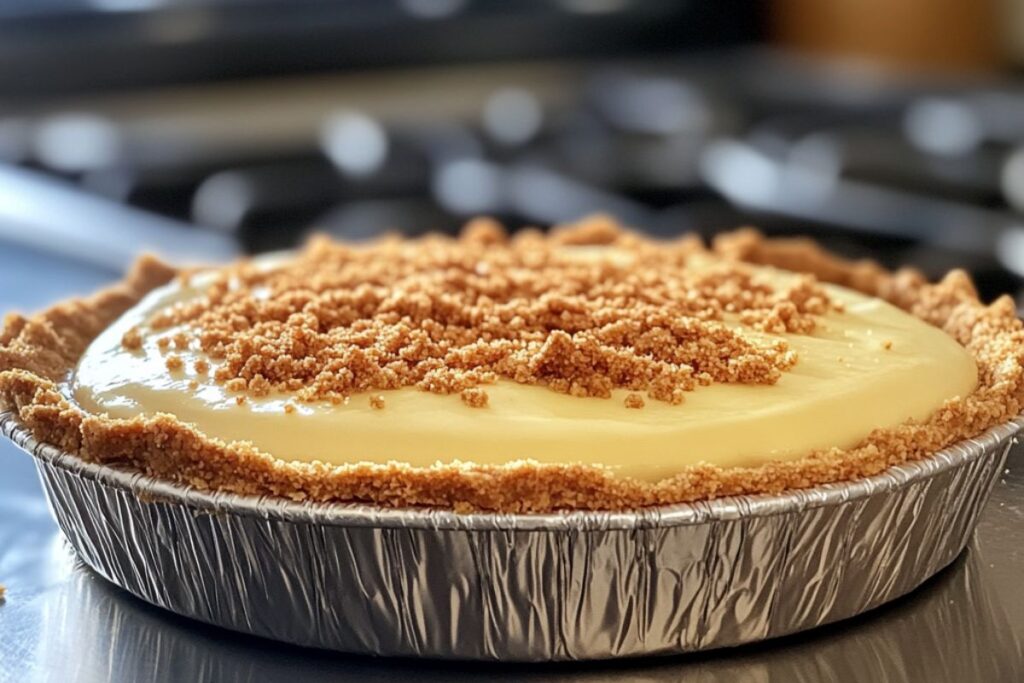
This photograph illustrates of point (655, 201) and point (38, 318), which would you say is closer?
point (38, 318)

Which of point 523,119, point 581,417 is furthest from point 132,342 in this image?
point 523,119

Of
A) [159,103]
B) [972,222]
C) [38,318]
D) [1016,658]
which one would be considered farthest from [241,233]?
[1016,658]

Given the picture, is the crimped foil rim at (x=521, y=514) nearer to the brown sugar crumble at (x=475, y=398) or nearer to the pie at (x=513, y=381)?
the pie at (x=513, y=381)

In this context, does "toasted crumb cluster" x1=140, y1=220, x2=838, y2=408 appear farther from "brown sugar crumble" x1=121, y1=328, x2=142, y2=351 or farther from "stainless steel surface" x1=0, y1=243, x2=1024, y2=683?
"stainless steel surface" x1=0, y1=243, x2=1024, y2=683

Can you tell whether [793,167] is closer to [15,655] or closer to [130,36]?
[130,36]

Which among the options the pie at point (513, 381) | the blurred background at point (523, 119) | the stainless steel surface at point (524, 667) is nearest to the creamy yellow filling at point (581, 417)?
the pie at point (513, 381)
